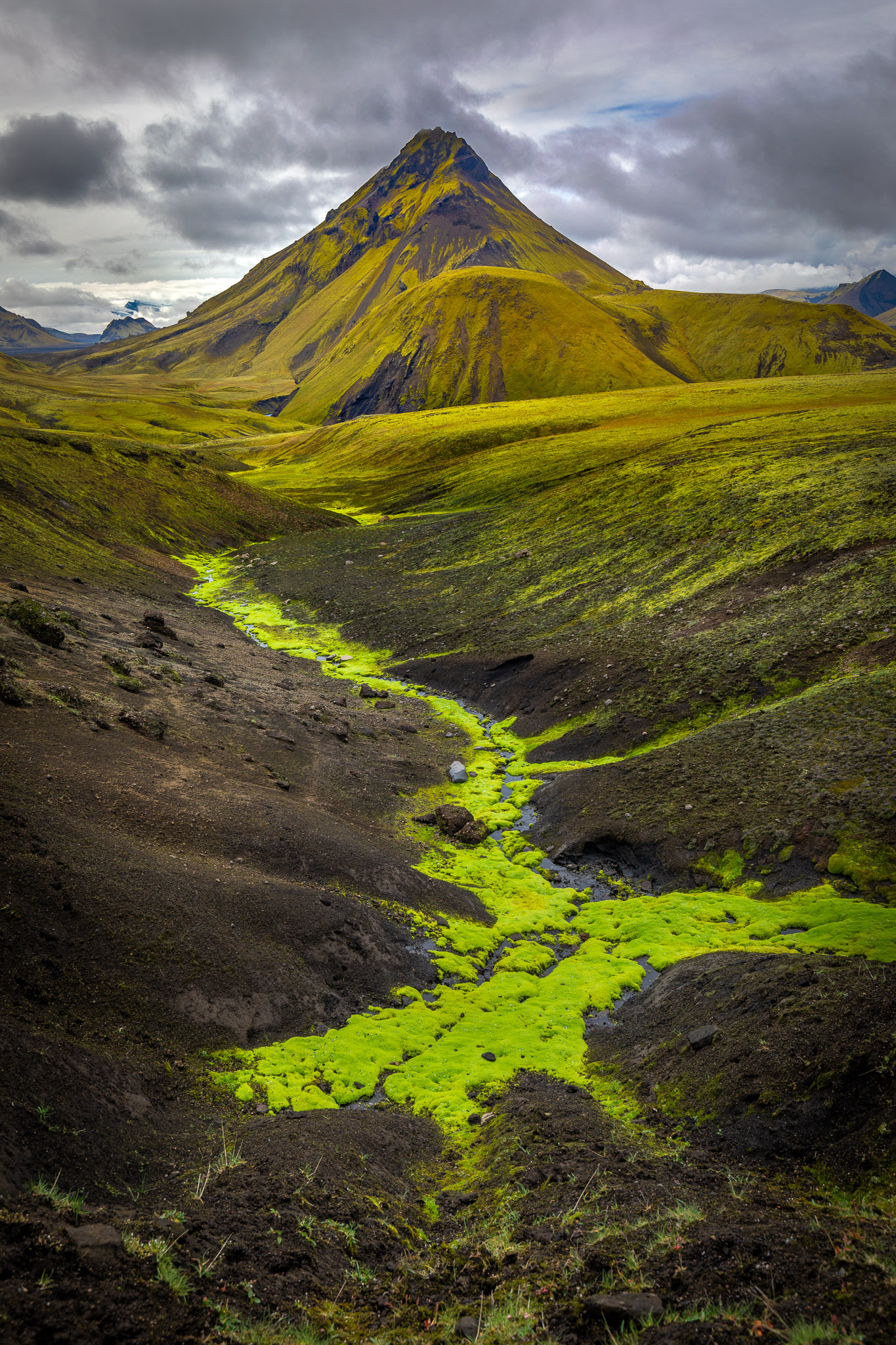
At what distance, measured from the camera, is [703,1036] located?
17.3 m

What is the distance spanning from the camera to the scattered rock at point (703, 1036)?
1719 cm

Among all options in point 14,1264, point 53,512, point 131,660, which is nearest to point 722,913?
point 14,1264

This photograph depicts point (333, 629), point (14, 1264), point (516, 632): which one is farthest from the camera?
point (333, 629)

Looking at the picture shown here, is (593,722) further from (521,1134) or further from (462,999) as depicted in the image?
(521,1134)

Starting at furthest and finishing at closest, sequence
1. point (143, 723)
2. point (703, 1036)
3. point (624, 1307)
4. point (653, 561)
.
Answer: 1. point (653, 561)
2. point (143, 723)
3. point (703, 1036)
4. point (624, 1307)

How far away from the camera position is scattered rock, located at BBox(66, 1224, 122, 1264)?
28.5ft

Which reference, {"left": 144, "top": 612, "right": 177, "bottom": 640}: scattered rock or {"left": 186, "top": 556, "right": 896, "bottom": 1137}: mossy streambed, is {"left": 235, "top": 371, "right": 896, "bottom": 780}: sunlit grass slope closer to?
{"left": 186, "top": 556, "right": 896, "bottom": 1137}: mossy streambed

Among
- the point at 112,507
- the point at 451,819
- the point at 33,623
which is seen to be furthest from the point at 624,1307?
the point at 112,507

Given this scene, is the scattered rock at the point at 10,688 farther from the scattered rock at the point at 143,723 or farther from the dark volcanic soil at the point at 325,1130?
the scattered rock at the point at 143,723

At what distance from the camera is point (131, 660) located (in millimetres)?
39281

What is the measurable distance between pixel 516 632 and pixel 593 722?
16649 millimetres

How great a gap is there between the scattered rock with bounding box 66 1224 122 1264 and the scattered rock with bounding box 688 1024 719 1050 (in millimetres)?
13530

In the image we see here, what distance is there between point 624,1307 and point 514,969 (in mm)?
16631

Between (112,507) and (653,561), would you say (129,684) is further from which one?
(112,507)
